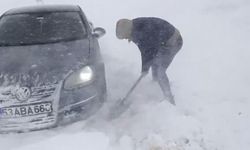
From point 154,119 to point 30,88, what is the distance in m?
1.51

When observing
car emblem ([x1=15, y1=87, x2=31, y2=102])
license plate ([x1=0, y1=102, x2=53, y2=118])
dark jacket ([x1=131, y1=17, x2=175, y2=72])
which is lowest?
license plate ([x1=0, y1=102, x2=53, y2=118])

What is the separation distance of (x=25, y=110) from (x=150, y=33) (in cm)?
190

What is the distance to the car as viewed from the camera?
13.1 ft

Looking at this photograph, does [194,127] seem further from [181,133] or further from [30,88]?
[30,88]

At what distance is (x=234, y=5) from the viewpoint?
9961 millimetres

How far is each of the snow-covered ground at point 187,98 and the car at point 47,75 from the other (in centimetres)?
22

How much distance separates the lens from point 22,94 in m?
3.97

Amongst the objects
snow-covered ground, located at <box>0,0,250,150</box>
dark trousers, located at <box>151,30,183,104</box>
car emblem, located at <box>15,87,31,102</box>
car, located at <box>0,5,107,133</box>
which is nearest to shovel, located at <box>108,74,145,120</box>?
snow-covered ground, located at <box>0,0,250,150</box>

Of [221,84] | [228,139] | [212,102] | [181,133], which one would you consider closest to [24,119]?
[181,133]

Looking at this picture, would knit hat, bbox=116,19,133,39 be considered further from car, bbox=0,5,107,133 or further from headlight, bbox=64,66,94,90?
headlight, bbox=64,66,94,90

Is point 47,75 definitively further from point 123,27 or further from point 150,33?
point 150,33

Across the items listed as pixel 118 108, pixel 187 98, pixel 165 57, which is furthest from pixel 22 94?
pixel 187 98

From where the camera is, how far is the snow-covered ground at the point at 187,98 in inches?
159

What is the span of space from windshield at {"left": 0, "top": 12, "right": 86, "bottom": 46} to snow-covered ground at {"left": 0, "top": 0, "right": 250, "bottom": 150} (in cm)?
111
